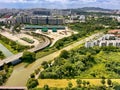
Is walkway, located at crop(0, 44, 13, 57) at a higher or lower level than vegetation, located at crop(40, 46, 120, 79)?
lower

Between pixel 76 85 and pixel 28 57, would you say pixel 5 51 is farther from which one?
pixel 76 85

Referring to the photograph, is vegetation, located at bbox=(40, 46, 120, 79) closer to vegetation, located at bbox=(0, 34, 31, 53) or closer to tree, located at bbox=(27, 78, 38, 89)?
tree, located at bbox=(27, 78, 38, 89)

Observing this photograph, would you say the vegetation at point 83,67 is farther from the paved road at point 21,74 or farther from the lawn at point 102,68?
the paved road at point 21,74

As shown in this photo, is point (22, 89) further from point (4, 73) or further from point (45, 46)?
point (45, 46)

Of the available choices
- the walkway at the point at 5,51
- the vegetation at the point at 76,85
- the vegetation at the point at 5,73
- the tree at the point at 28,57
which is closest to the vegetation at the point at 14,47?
the walkway at the point at 5,51

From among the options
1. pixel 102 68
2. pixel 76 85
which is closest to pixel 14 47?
pixel 102 68

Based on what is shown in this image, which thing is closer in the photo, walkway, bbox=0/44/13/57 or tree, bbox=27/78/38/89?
tree, bbox=27/78/38/89

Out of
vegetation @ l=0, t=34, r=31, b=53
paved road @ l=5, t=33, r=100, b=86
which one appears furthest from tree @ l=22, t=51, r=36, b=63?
vegetation @ l=0, t=34, r=31, b=53
